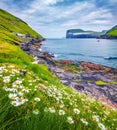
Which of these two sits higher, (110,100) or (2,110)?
(2,110)

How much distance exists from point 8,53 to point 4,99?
2494 centimetres

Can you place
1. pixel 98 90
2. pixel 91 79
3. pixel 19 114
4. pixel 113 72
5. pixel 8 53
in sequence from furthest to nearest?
1. pixel 113 72
2. pixel 91 79
3. pixel 98 90
4. pixel 8 53
5. pixel 19 114

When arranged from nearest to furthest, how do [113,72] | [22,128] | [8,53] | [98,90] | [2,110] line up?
[22,128] → [2,110] → [8,53] → [98,90] → [113,72]

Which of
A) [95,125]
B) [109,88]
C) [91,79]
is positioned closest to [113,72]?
[91,79]

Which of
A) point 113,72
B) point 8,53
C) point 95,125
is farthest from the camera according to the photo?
point 113,72

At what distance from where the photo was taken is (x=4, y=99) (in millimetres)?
5004

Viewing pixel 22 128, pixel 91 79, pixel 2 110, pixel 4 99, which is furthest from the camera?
pixel 91 79

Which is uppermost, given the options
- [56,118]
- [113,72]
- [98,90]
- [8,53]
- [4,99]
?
[4,99]

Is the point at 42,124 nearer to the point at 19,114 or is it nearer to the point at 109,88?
the point at 19,114

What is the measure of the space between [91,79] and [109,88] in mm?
7199

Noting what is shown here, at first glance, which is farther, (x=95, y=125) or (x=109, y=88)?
(x=109, y=88)

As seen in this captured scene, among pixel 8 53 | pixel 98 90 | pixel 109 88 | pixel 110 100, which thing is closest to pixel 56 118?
pixel 8 53

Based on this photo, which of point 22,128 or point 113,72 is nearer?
point 22,128

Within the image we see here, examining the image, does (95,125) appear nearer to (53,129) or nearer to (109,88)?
(53,129)
